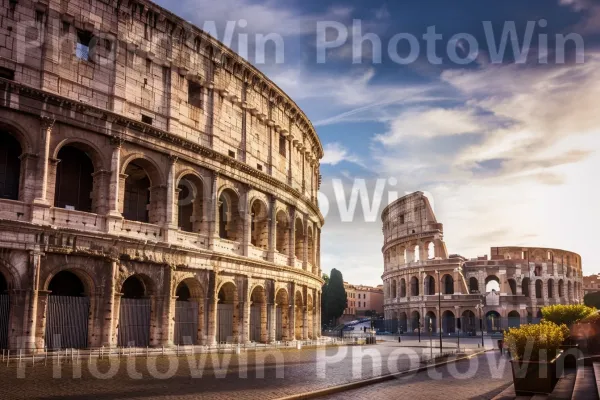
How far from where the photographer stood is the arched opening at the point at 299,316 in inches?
1344

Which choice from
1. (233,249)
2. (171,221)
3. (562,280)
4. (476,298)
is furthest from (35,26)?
(562,280)

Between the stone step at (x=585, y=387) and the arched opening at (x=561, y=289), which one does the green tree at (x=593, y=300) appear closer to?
the arched opening at (x=561, y=289)

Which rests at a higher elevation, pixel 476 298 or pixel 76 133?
pixel 76 133

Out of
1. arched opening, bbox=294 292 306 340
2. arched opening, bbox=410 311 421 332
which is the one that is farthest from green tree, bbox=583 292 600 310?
arched opening, bbox=294 292 306 340

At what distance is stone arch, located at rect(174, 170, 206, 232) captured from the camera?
25.9 metres

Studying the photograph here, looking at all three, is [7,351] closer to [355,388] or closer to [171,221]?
[171,221]

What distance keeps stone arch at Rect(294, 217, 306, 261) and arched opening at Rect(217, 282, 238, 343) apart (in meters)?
9.25

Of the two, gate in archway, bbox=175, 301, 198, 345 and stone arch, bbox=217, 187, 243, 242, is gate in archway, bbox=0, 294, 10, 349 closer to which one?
gate in archway, bbox=175, 301, 198, 345

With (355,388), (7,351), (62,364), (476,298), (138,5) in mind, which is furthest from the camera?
(476,298)

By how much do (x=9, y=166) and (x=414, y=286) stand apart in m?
57.2

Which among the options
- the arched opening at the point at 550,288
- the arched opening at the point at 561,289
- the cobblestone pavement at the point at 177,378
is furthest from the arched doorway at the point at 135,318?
the arched opening at the point at 561,289

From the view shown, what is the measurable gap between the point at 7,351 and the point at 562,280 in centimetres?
7071

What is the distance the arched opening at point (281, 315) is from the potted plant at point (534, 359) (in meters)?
21.1

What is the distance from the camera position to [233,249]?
1092 inches
